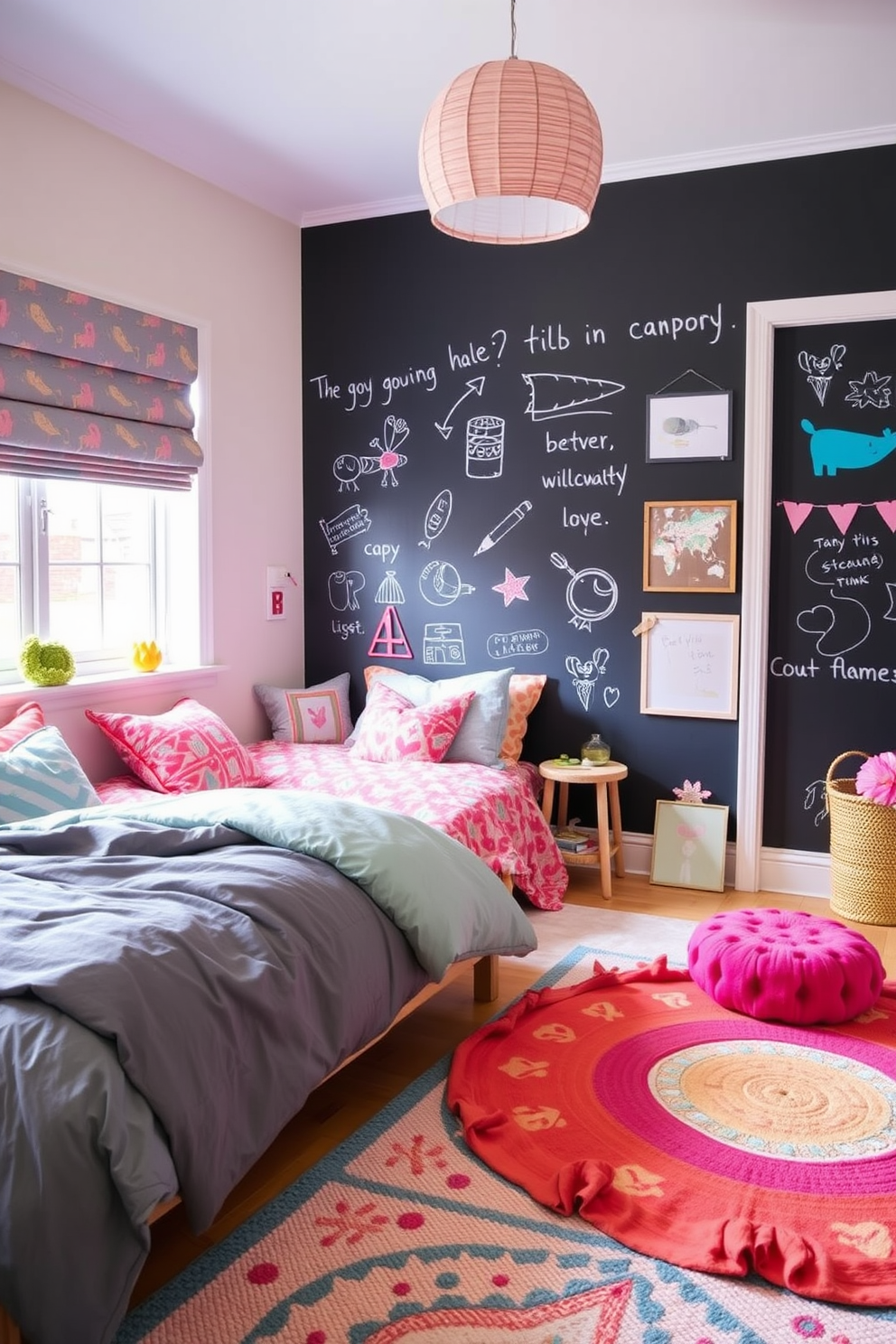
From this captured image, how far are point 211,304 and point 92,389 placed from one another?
0.85 metres

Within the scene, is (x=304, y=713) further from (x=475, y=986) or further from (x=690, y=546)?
(x=475, y=986)

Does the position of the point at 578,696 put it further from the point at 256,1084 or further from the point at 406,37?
the point at 256,1084

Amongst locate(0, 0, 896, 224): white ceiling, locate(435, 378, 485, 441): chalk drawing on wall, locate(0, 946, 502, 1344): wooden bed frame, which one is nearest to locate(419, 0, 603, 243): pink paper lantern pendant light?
locate(0, 0, 896, 224): white ceiling

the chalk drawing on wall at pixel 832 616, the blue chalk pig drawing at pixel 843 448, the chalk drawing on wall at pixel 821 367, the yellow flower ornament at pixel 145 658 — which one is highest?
the chalk drawing on wall at pixel 821 367

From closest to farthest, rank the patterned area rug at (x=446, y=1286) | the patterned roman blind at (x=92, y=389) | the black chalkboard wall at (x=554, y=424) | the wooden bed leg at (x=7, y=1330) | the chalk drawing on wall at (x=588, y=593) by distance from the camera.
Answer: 1. the wooden bed leg at (x=7, y=1330)
2. the patterned area rug at (x=446, y=1286)
3. the patterned roman blind at (x=92, y=389)
4. the black chalkboard wall at (x=554, y=424)
5. the chalk drawing on wall at (x=588, y=593)

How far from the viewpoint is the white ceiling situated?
10.5 ft

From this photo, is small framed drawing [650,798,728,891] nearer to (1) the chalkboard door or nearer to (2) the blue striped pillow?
(1) the chalkboard door

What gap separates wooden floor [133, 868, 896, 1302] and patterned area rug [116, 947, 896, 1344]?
7cm

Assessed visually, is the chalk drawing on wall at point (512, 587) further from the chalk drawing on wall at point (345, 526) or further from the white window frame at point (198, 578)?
the white window frame at point (198, 578)

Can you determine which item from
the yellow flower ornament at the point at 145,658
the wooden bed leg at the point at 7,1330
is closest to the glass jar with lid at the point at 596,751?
the yellow flower ornament at the point at 145,658

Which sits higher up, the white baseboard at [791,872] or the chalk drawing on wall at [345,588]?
the chalk drawing on wall at [345,588]

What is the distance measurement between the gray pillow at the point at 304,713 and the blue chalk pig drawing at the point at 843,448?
7.24 feet

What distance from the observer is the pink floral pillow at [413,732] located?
438 centimetres

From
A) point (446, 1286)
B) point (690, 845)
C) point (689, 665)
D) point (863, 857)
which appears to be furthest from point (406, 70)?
point (446, 1286)
